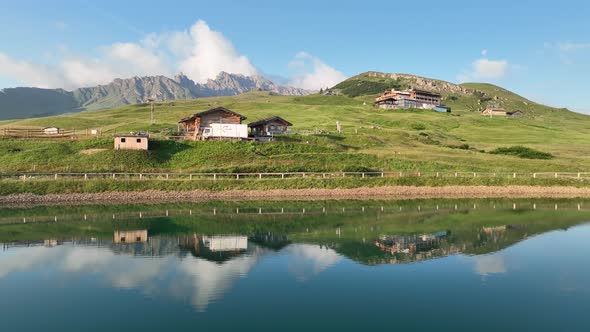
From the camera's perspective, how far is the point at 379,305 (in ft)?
80.6

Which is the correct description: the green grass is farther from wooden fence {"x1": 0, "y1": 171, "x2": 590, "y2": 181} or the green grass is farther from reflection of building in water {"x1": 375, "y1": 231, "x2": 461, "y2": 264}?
reflection of building in water {"x1": 375, "y1": 231, "x2": 461, "y2": 264}

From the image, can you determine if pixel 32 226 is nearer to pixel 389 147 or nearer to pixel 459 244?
pixel 459 244

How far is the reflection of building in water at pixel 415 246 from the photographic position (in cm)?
3588

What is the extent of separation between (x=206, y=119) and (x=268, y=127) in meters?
15.7

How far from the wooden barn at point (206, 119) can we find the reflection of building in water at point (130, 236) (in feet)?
173

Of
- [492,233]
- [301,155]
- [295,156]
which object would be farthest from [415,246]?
[301,155]

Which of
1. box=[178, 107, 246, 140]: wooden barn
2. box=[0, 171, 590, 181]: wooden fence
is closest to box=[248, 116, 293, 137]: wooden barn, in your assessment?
box=[178, 107, 246, 140]: wooden barn

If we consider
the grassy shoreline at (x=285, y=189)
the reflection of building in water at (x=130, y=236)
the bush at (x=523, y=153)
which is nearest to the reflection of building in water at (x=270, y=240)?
the reflection of building in water at (x=130, y=236)

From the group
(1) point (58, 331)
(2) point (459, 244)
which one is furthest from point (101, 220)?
(2) point (459, 244)

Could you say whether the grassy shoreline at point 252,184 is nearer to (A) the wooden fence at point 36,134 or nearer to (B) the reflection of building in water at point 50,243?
(B) the reflection of building in water at point 50,243

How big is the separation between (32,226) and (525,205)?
2610 inches

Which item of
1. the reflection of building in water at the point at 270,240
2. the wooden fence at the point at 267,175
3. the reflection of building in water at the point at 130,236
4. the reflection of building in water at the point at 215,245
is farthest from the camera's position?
the wooden fence at the point at 267,175

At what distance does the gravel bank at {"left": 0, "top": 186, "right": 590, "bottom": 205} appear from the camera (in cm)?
6231

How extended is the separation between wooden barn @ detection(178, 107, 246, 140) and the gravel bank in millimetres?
33185
